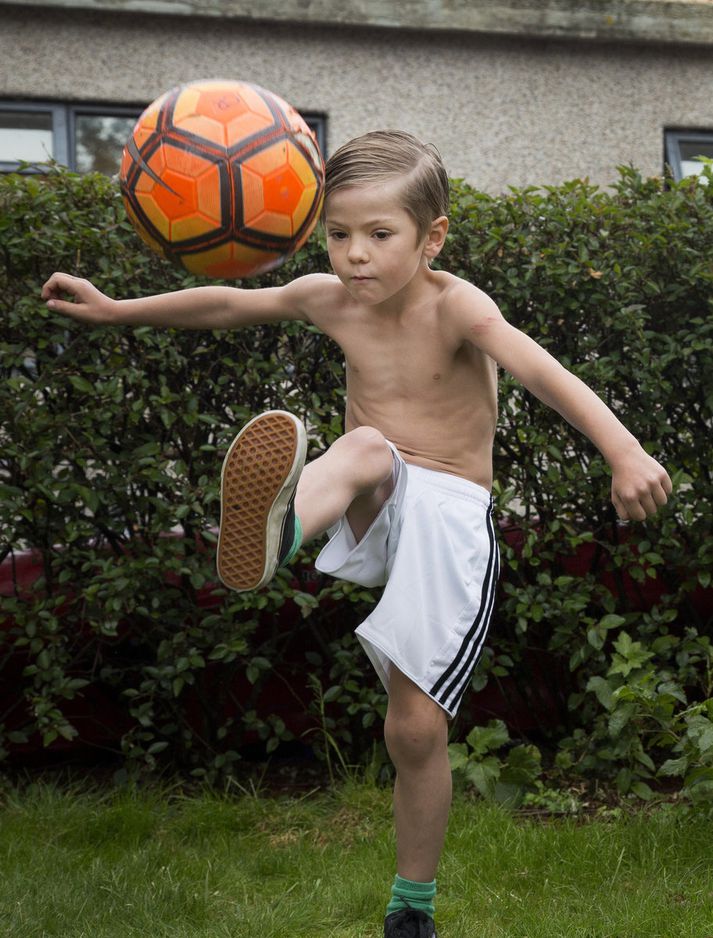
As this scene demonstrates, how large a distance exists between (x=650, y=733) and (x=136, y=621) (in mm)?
1933

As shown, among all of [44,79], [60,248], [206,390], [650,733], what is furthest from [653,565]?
[44,79]

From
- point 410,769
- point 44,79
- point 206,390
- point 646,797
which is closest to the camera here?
point 410,769

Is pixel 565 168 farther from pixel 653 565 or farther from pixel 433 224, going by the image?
pixel 433 224

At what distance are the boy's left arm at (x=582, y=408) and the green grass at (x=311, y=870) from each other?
4.09ft

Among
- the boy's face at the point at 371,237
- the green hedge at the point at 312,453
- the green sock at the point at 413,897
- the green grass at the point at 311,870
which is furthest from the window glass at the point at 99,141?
the green sock at the point at 413,897

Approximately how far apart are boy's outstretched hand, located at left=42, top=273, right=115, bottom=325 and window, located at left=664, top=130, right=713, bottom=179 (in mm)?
5782

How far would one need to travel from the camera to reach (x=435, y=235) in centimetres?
262

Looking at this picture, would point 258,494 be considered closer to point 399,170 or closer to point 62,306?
point 399,170

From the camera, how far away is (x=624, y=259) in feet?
12.9

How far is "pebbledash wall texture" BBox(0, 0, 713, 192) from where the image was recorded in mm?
6762

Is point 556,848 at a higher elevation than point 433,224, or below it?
below

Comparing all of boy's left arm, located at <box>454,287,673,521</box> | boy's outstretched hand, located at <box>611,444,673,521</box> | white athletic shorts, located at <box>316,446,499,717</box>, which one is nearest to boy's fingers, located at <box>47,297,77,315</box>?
white athletic shorts, located at <box>316,446,499,717</box>

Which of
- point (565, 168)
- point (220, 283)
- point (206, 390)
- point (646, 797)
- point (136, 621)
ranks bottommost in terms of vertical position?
point (646, 797)

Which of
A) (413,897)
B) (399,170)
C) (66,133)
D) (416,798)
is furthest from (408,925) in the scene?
(66,133)
